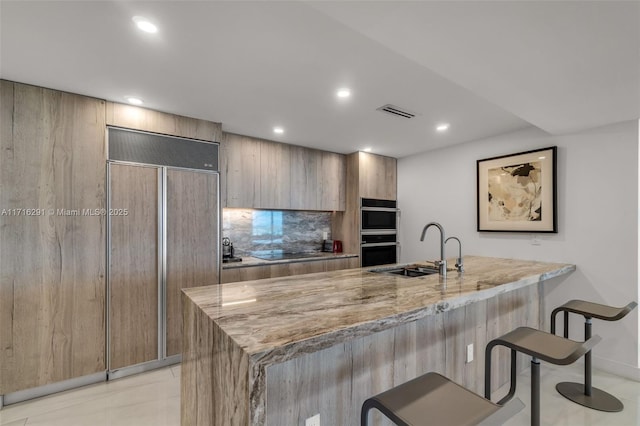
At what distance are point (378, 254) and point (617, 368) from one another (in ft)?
8.84

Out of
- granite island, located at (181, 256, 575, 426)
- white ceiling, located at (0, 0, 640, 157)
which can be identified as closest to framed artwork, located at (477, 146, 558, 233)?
white ceiling, located at (0, 0, 640, 157)

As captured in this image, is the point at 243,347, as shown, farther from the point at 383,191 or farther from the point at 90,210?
the point at 383,191

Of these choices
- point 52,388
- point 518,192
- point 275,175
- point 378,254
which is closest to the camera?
point 52,388

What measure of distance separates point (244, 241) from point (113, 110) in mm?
2033

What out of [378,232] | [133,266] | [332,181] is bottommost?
[133,266]

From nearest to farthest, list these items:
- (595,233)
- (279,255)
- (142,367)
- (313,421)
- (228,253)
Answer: (313,421) < (142,367) < (595,233) < (228,253) < (279,255)

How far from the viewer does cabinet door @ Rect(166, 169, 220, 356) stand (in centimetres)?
286

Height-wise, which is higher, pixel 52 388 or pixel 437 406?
pixel 437 406

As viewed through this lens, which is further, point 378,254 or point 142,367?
point 378,254

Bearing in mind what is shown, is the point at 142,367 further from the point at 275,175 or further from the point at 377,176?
the point at 377,176

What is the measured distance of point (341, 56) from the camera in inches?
74.0

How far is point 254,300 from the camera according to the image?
1563mm

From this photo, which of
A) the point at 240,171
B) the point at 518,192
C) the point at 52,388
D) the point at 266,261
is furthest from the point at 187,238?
the point at 518,192

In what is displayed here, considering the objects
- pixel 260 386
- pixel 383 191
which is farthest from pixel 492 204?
pixel 260 386
